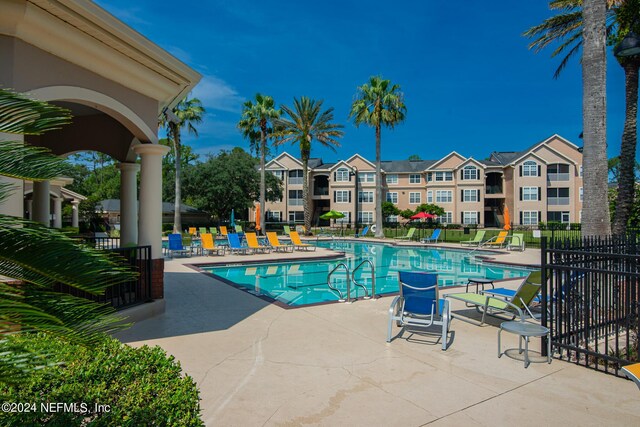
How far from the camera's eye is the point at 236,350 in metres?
5.25

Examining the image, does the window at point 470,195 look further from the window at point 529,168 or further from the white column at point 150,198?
the white column at point 150,198

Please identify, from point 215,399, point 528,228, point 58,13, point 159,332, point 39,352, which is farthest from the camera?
point 528,228

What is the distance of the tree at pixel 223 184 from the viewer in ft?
127

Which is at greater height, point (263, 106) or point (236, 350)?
point (263, 106)

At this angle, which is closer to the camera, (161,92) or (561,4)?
(161,92)

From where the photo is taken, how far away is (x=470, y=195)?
47.9 metres

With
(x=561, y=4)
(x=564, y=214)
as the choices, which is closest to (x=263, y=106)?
(x=561, y=4)

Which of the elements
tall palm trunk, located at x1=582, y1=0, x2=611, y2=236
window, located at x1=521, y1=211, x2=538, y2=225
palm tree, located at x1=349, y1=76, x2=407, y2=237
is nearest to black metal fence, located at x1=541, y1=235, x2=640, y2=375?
tall palm trunk, located at x1=582, y1=0, x2=611, y2=236

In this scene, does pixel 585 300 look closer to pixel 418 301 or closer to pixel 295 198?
pixel 418 301

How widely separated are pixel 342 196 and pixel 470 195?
1627 cm

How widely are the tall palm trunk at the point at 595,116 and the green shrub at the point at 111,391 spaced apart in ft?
24.8

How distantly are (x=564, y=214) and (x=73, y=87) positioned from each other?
51411mm

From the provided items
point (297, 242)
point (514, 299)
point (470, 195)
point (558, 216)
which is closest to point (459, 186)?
point (470, 195)

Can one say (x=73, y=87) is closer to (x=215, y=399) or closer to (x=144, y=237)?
(x=144, y=237)
